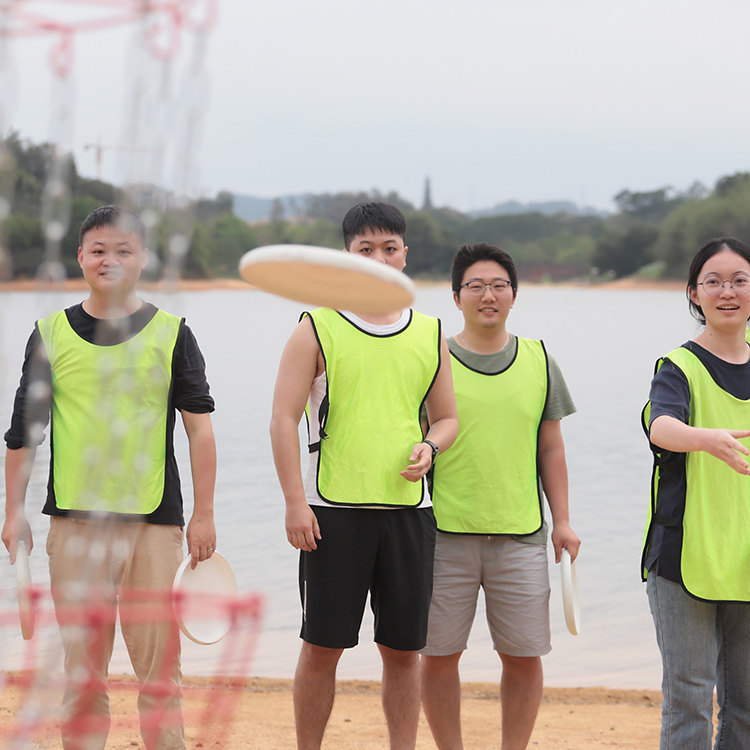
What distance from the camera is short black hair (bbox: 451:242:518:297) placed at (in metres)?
2.63

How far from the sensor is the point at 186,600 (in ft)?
7.30

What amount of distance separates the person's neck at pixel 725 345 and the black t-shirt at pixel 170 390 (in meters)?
1.28

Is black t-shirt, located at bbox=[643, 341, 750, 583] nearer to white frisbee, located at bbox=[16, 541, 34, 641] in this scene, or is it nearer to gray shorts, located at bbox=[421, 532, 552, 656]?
gray shorts, located at bbox=[421, 532, 552, 656]

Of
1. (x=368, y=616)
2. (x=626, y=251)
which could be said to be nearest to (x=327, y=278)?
(x=368, y=616)

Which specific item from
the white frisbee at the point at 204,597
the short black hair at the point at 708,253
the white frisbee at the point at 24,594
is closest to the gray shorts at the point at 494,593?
the white frisbee at the point at 204,597

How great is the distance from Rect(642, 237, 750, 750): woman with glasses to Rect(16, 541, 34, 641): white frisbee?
4.96 feet

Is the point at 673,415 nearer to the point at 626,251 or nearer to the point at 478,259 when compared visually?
the point at 478,259

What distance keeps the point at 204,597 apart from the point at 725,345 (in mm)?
1450

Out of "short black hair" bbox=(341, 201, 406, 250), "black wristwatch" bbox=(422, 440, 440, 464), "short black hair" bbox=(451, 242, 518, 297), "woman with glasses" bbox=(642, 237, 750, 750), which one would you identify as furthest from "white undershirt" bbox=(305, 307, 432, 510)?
"woman with glasses" bbox=(642, 237, 750, 750)

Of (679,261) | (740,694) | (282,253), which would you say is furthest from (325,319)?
(679,261)

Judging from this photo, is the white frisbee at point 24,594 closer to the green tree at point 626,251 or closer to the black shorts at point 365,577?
the black shorts at point 365,577

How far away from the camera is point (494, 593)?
2.51 metres

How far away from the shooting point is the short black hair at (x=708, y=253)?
2227mm

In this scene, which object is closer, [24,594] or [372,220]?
[24,594]
